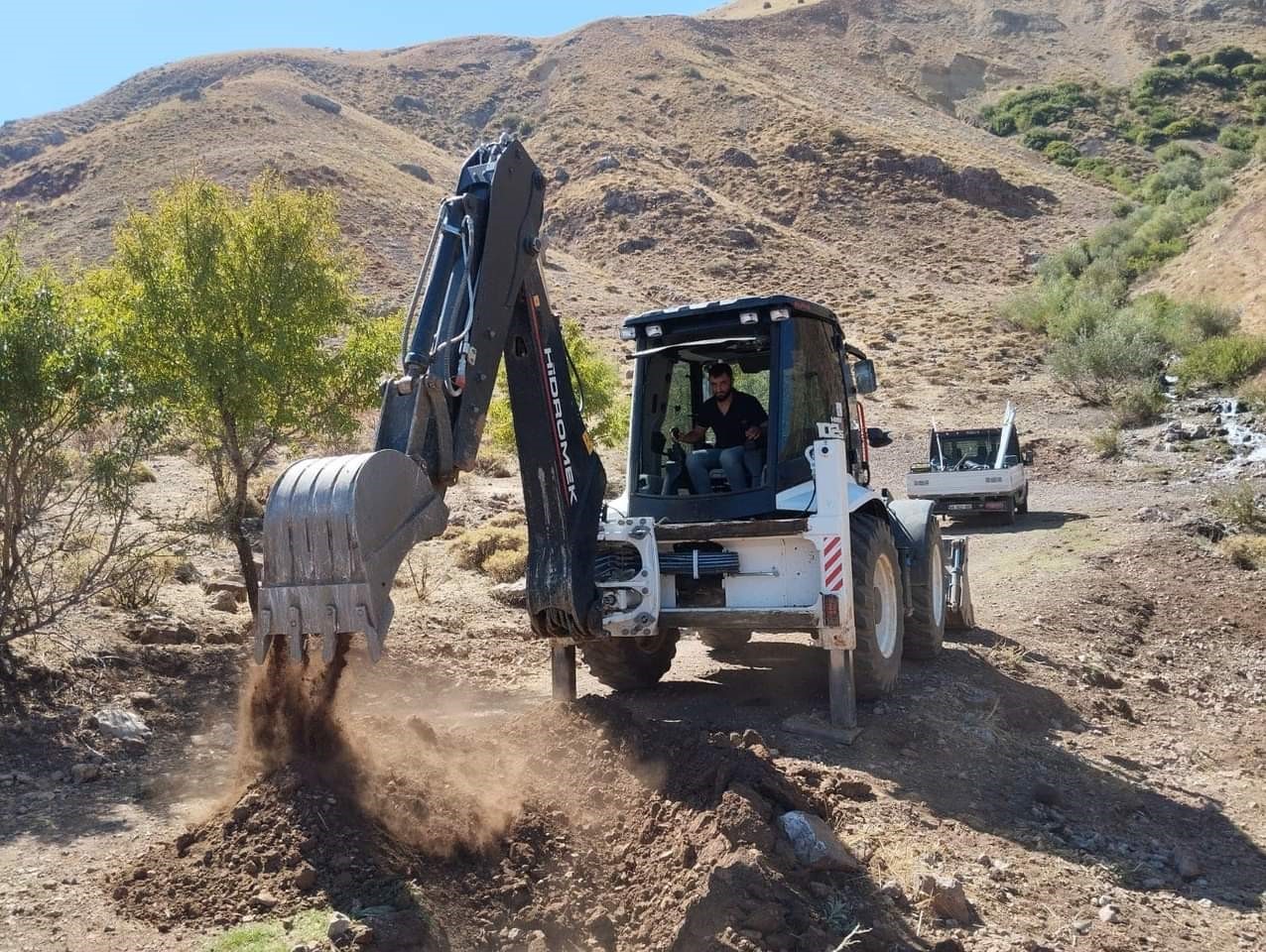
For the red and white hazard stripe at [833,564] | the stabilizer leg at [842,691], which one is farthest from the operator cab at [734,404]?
the stabilizer leg at [842,691]

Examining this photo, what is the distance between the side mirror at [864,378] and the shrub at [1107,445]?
22.8 meters

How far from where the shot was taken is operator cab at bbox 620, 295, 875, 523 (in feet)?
27.5

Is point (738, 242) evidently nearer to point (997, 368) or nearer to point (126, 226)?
point (997, 368)

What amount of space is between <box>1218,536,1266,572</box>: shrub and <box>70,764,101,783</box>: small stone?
552 inches

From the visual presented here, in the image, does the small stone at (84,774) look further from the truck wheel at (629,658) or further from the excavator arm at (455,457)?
the truck wheel at (629,658)

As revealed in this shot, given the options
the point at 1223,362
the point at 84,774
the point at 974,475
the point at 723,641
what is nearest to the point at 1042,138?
the point at 1223,362

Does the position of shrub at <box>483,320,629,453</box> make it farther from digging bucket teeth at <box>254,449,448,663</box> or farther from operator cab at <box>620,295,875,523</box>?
digging bucket teeth at <box>254,449,448,663</box>

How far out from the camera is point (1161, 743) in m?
9.25

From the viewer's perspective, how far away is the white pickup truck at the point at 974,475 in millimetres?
23734

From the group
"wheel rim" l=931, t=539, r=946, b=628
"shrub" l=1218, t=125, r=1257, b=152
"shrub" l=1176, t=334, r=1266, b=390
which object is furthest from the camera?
"shrub" l=1218, t=125, r=1257, b=152

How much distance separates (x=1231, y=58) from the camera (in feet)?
272

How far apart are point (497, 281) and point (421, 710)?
4691mm

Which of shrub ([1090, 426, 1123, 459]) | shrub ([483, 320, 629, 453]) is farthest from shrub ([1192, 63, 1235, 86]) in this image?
shrub ([483, 320, 629, 453])

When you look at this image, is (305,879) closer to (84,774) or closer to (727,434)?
(84,774)
